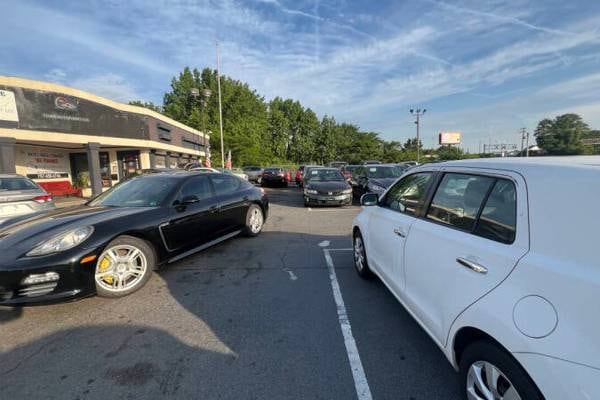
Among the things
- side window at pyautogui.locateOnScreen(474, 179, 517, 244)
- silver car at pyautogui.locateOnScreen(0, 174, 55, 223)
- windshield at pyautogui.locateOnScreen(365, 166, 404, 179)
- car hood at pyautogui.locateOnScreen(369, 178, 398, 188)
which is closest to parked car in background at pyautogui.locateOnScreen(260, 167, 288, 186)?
windshield at pyautogui.locateOnScreen(365, 166, 404, 179)

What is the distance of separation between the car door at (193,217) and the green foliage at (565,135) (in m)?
36.6

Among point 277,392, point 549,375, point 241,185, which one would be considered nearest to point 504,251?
point 549,375

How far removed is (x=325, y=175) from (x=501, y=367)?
1126cm

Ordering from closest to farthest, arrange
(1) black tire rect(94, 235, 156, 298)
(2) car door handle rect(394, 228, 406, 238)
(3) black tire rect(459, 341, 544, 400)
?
1. (3) black tire rect(459, 341, 544, 400)
2. (2) car door handle rect(394, 228, 406, 238)
3. (1) black tire rect(94, 235, 156, 298)

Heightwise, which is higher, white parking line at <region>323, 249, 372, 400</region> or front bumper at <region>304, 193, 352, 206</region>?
front bumper at <region>304, 193, 352, 206</region>

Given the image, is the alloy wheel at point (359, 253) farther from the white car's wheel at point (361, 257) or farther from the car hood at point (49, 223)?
the car hood at point (49, 223)

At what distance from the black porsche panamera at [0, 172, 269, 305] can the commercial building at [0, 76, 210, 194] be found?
1329 cm

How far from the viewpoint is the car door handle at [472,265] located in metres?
1.70

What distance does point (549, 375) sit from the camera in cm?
124

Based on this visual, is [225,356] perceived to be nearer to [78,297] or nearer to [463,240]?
[78,297]

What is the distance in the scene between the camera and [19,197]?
6.36m

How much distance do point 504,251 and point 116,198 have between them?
200 inches

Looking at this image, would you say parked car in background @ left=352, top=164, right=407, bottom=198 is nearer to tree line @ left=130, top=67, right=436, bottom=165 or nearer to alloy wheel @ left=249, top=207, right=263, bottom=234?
alloy wheel @ left=249, top=207, right=263, bottom=234

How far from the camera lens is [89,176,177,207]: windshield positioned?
4.49 metres
